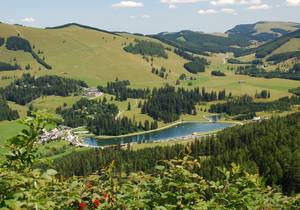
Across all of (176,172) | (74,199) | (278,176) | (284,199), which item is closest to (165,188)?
(176,172)

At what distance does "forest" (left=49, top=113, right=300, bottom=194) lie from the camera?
425ft

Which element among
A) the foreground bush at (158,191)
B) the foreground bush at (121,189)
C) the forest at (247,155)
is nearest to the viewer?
the foreground bush at (121,189)

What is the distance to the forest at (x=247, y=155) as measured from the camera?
12962 cm

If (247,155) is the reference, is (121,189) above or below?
above

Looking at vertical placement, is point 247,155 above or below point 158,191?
below

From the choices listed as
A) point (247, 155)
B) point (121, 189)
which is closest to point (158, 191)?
point (121, 189)

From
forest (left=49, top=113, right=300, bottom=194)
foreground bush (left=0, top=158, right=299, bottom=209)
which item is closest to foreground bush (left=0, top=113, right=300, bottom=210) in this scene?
foreground bush (left=0, top=158, right=299, bottom=209)

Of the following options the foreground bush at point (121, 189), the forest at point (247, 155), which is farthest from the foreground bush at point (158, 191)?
the forest at point (247, 155)

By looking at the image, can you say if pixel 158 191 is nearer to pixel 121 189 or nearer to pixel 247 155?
pixel 121 189

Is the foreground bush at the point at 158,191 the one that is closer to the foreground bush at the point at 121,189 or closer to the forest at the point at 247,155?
the foreground bush at the point at 121,189

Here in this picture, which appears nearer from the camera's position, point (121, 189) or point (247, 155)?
point (121, 189)

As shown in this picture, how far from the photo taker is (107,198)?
971cm

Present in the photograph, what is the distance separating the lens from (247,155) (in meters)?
155

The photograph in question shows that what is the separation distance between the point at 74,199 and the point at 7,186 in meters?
1.86
